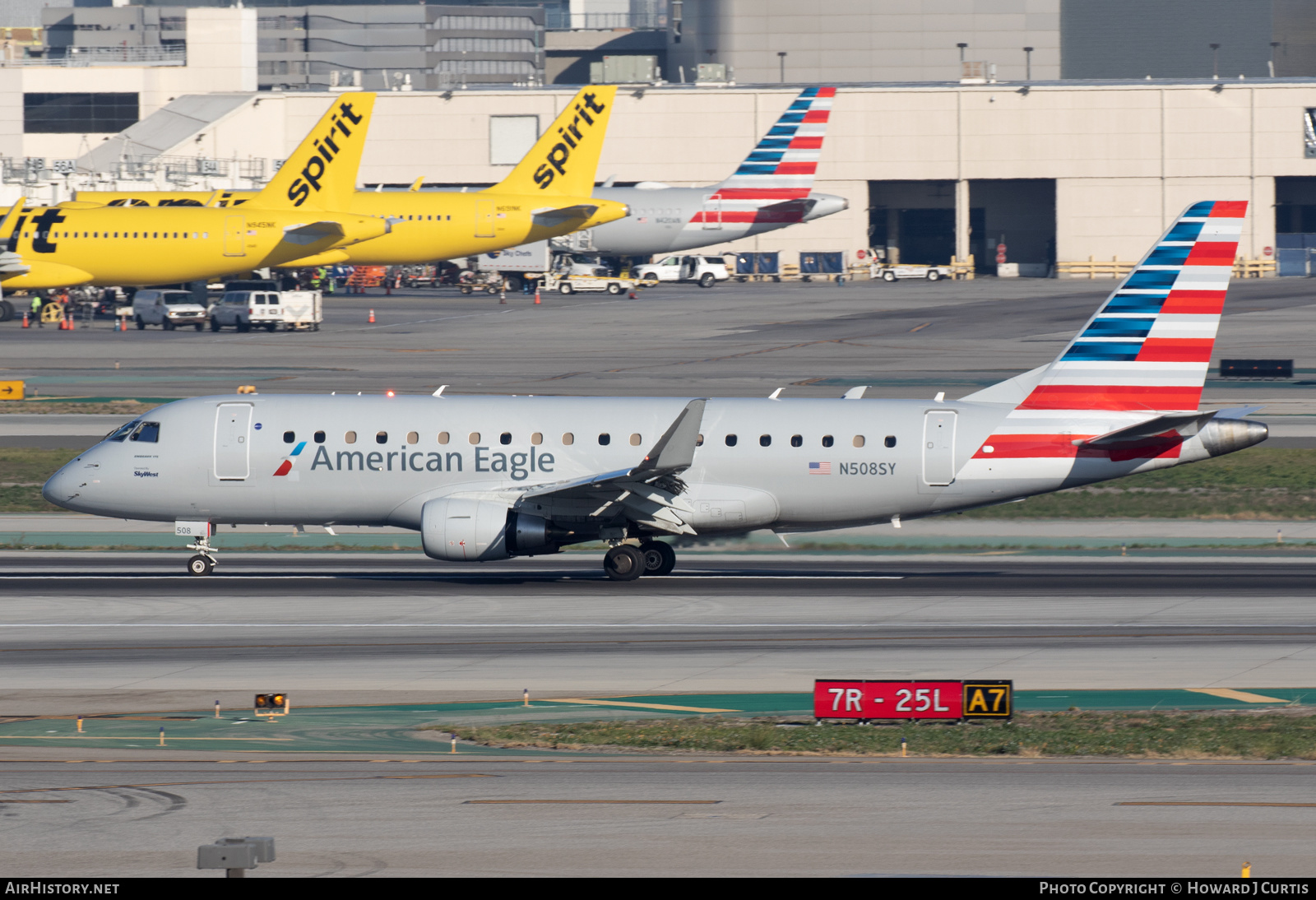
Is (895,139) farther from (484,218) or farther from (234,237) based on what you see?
(234,237)

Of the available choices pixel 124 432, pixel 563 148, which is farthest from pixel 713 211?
pixel 124 432

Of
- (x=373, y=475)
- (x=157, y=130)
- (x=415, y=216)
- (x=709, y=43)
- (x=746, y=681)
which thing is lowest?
(x=746, y=681)

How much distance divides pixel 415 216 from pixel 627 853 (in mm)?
88997

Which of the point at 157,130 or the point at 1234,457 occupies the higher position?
the point at 157,130

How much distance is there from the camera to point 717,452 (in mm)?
34688

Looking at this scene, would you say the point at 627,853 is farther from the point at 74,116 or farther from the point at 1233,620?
the point at 74,116

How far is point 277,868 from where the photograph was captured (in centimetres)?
1553

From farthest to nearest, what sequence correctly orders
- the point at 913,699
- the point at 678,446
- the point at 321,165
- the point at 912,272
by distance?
the point at 912,272
the point at 321,165
the point at 678,446
the point at 913,699

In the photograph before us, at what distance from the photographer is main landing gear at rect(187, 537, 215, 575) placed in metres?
35.9

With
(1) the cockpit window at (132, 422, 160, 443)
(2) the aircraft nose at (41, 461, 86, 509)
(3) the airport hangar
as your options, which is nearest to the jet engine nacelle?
(1) the cockpit window at (132, 422, 160, 443)

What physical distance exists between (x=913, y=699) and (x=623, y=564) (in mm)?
12667

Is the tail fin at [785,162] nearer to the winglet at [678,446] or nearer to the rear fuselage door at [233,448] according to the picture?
the rear fuselage door at [233,448]

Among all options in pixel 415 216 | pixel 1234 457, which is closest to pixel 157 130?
pixel 415 216

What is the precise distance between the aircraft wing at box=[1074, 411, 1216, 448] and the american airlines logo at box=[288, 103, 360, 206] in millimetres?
69357
